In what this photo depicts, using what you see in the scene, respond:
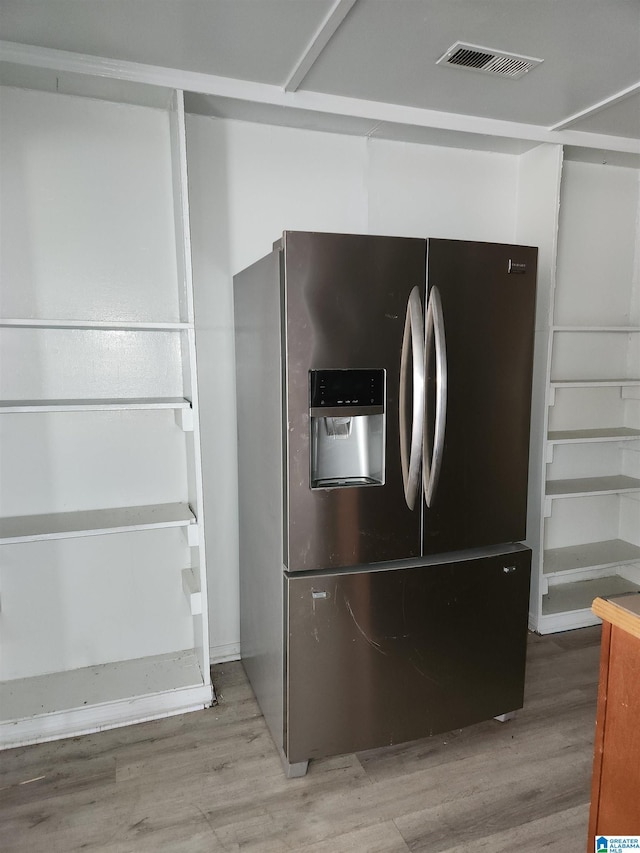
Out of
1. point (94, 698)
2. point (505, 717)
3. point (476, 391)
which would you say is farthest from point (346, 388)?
point (94, 698)

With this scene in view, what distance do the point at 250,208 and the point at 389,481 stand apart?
1.40 m

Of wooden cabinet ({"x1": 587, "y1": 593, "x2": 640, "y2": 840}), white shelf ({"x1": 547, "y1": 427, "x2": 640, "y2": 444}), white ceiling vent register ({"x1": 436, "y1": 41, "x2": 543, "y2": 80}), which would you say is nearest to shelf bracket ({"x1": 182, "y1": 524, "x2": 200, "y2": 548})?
wooden cabinet ({"x1": 587, "y1": 593, "x2": 640, "y2": 840})

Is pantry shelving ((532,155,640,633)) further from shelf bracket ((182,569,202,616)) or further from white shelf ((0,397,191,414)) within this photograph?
white shelf ((0,397,191,414))

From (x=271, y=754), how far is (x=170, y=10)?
2.43m

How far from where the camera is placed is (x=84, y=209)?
226cm

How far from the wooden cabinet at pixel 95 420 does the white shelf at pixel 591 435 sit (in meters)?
1.82

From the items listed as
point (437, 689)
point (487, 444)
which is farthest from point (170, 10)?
point (437, 689)

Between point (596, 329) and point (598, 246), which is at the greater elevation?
point (598, 246)

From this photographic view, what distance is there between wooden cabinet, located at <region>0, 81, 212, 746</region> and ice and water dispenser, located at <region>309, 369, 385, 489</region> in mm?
562

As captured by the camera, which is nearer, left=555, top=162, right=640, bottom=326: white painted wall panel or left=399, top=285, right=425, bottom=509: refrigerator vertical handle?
left=399, top=285, right=425, bottom=509: refrigerator vertical handle

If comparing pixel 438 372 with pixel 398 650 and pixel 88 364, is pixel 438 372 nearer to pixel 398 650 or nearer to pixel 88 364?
pixel 398 650

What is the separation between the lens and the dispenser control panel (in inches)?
70.0

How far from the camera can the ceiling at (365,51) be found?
1664 millimetres

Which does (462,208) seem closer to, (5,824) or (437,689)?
(437,689)
